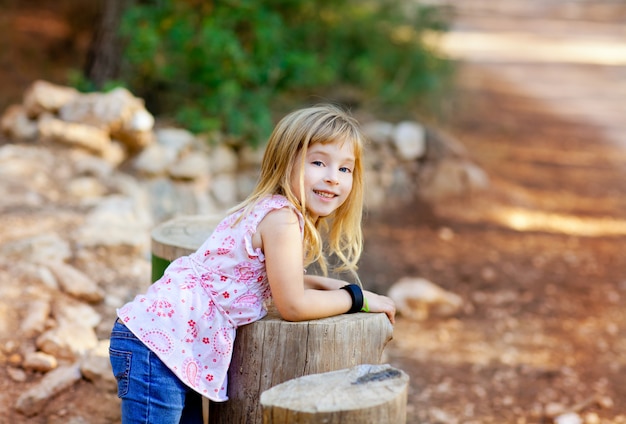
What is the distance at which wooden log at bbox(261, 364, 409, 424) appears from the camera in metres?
2.03

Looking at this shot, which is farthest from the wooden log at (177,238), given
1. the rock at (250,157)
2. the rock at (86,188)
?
the rock at (250,157)

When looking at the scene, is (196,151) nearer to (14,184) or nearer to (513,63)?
(14,184)

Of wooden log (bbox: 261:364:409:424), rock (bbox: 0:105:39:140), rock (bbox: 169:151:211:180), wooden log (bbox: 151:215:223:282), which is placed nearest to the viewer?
wooden log (bbox: 261:364:409:424)

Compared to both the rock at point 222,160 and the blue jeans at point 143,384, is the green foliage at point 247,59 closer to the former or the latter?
the rock at point 222,160

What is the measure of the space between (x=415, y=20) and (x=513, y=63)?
27.0 ft

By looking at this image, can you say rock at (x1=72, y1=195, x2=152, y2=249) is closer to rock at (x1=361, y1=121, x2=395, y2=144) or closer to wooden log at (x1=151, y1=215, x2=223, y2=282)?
wooden log at (x1=151, y1=215, x2=223, y2=282)

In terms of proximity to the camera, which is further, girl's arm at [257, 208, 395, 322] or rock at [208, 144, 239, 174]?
rock at [208, 144, 239, 174]

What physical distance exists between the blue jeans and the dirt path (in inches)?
71.3

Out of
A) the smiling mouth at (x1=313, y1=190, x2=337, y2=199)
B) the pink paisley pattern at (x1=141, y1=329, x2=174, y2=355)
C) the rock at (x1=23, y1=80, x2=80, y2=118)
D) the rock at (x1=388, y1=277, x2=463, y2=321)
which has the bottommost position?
the rock at (x1=388, y1=277, x2=463, y2=321)

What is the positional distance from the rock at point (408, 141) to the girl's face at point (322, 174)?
209 inches

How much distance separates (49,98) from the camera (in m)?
5.78

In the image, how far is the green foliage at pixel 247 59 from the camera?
6.42m

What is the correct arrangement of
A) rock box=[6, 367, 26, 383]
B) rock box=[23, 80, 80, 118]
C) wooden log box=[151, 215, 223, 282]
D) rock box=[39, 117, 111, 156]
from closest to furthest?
wooden log box=[151, 215, 223, 282]
rock box=[6, 367, 26, 383]
rock box=[39, 117, 111, 156]
rock box=[23, 80, 80, 118]

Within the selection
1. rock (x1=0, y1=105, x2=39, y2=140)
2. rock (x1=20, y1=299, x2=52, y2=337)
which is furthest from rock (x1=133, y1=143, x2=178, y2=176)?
rock (x1=20, y1=299, x2=52, y2=337)
